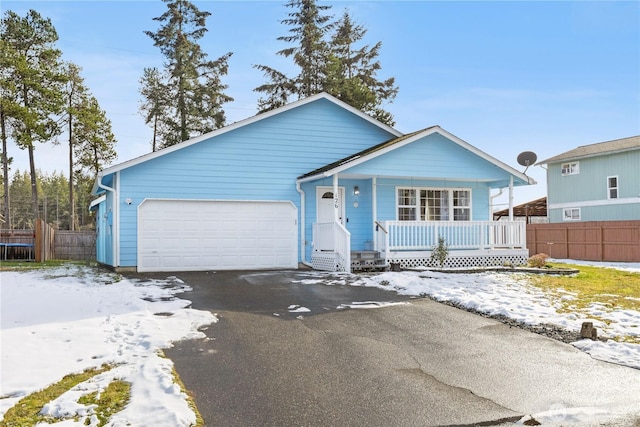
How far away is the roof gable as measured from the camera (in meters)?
25.4

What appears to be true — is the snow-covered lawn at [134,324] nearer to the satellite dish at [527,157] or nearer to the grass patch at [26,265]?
the grass patch at [26,265]

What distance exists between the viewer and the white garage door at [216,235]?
47.9ft

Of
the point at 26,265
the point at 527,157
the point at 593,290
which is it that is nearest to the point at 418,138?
the point at 593,290

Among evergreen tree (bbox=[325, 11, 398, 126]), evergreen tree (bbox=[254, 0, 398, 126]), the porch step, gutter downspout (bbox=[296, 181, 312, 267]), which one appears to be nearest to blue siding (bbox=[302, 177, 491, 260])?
gutter downspout (bbox=[296, 181, 312, 267])

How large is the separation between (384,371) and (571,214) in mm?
27137

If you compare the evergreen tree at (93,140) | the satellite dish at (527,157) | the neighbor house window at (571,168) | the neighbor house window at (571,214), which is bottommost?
the neighbor house window at (571,214)

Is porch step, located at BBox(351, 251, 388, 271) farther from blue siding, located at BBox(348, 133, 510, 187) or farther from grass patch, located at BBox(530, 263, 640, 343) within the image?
grass patch, located at BBox(530, 263, 640, 343)

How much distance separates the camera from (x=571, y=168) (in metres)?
28.6

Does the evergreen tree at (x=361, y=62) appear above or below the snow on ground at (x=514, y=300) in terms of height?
above

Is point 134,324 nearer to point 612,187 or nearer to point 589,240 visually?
point 589,240

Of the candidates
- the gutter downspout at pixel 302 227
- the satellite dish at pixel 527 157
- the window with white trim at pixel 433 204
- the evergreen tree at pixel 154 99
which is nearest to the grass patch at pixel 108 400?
the gutter downspout at pixel 302 227

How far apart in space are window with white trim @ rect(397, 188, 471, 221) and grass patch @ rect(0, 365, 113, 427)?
A: 12443 mm

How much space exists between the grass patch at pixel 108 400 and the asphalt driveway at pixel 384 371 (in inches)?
23.8

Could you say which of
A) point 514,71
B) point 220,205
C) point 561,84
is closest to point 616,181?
point 561,84
